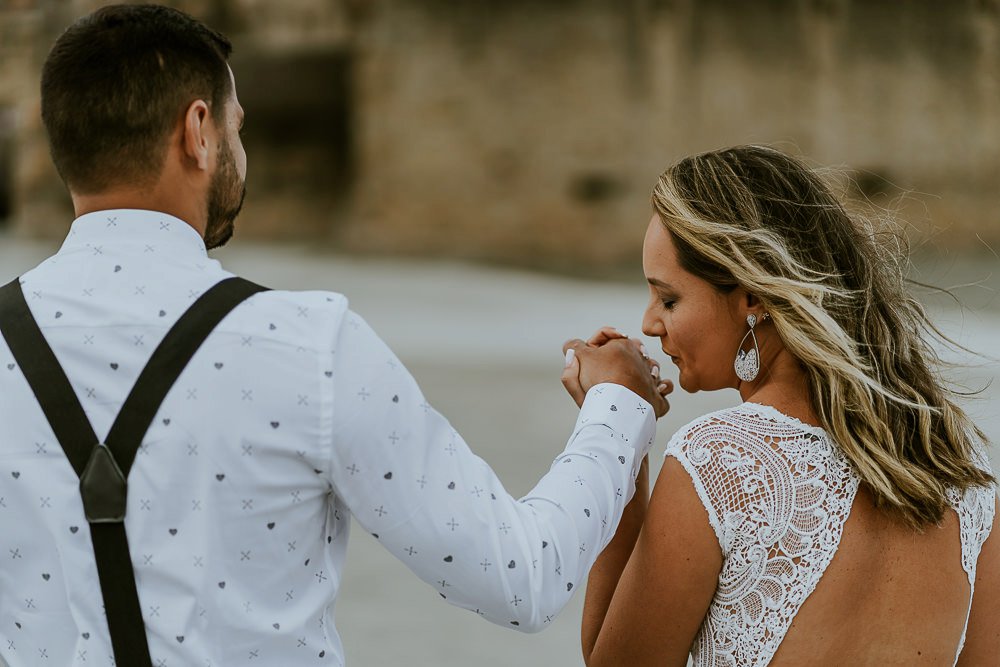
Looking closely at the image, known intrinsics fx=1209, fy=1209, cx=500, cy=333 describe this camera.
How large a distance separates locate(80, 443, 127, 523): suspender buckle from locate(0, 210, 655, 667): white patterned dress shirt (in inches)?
0.7

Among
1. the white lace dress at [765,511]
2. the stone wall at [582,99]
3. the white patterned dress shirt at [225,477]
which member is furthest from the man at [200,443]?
the stone wall at [582,99]

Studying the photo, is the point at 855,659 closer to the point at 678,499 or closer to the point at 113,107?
the point at 678,499

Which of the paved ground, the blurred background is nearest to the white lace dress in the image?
the paved ground

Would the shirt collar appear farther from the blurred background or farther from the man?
the blurred background

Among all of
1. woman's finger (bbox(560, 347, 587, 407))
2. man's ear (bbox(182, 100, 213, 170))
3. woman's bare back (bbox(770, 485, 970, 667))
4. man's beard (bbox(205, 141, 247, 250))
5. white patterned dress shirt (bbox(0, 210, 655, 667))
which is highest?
man's ear (bbox(182, 100, 213, 170))

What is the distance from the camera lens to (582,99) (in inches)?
571

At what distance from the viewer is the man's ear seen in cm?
139

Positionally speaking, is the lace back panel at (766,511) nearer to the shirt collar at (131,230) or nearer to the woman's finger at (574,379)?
the woman's finger at (574,379)

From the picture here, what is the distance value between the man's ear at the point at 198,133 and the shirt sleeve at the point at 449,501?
27cm

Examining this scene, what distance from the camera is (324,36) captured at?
48.5ft

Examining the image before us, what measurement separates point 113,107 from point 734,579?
3.19 feet

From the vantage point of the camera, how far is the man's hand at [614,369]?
169 cm

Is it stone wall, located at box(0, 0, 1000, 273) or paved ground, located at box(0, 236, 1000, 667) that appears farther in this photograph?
stone wall, located at box(0, 0, 1000, 273)

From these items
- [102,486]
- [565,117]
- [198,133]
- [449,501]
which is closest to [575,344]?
[449,501]
